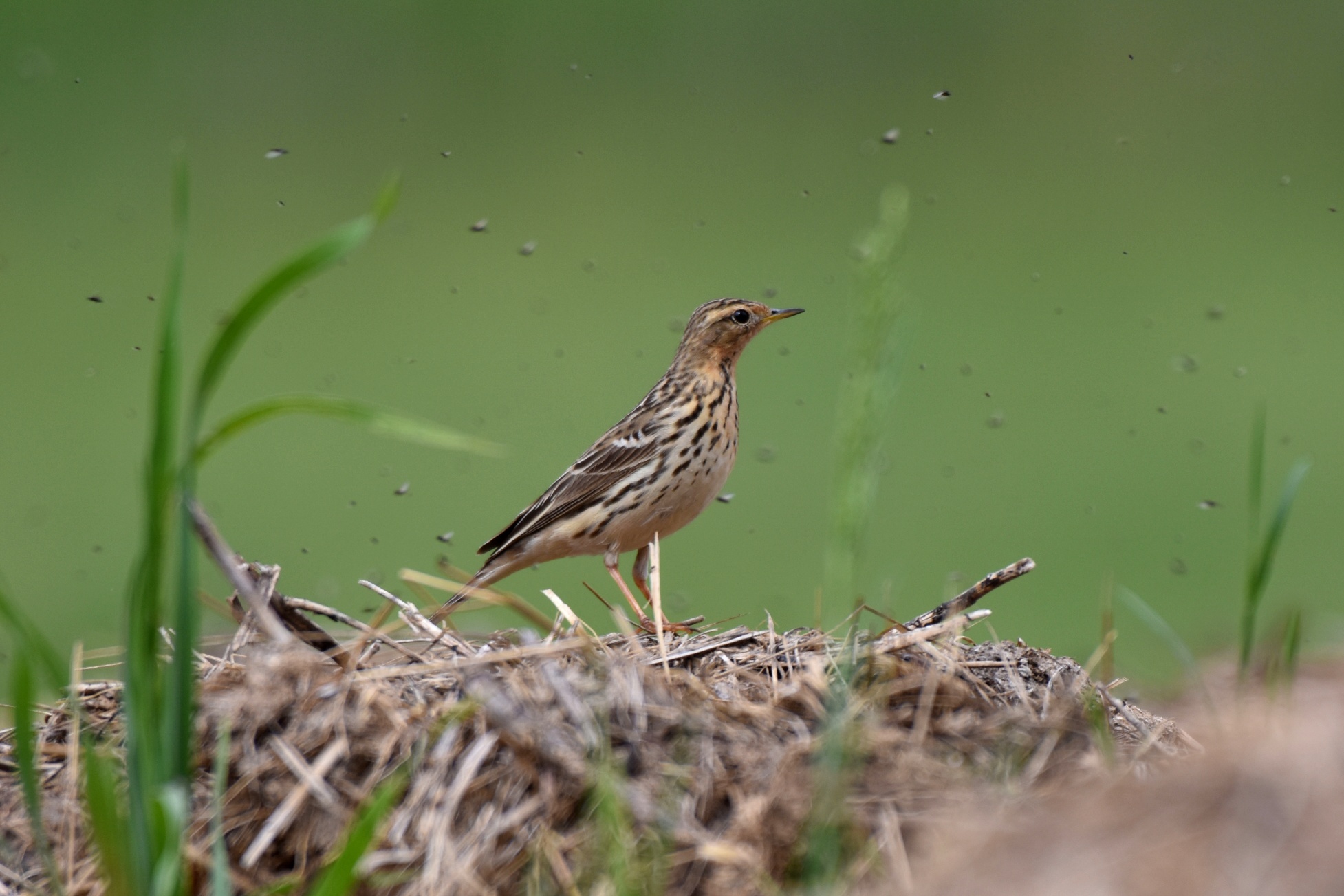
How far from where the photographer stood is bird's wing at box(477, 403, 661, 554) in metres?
5.48

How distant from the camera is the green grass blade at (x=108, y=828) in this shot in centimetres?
196

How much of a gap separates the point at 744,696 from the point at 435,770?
827mm

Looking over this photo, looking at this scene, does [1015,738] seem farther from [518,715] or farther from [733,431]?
[733,431]

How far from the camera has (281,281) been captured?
199cm

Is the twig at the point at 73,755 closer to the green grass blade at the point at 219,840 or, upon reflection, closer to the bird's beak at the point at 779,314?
the green grass blade at the point at 219,840

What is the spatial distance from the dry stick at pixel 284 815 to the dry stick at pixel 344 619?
0.54m

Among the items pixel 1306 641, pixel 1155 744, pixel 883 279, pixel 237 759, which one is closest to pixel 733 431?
pixel 1306 641

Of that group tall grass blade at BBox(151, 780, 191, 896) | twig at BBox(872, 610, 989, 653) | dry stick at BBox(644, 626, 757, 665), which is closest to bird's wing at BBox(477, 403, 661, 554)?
dry stick at BBox(644, 626, 757, 665)

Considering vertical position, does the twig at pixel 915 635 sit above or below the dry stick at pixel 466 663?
above

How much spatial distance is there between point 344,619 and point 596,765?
1.19 meters

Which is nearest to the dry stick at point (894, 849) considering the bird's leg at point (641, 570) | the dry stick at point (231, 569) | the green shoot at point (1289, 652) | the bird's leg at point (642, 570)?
the green shoot at point (1289, 652)

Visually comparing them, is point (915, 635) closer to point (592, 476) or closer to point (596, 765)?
point (596, 765)

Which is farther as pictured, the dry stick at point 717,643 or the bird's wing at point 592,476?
the bird's wing at point 592,476

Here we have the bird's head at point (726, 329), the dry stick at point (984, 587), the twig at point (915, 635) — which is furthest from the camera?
the bird's head at point (726, 329)
